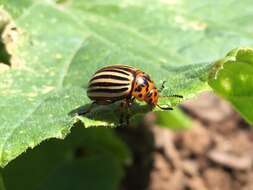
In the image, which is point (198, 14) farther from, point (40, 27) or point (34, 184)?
point (34, 184)

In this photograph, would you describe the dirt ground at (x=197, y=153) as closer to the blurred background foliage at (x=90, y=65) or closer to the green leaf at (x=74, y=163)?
the green leaf at (x=74, y=163)

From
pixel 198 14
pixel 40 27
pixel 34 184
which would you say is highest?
pixel 198 14

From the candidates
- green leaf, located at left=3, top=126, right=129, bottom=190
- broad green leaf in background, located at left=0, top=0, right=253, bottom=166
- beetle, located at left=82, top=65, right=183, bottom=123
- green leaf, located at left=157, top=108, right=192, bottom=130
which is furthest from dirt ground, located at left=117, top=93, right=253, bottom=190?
beetle, located at left=82, top=65, right=183, bottom=123

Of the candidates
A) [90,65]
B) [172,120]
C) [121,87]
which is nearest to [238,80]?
[121,87]

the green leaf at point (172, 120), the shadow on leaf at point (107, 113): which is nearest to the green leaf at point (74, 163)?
the green leaf at point (172, 120)

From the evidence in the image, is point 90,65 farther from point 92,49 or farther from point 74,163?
point 74,163

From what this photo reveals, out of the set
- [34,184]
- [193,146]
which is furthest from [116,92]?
[193,146]
